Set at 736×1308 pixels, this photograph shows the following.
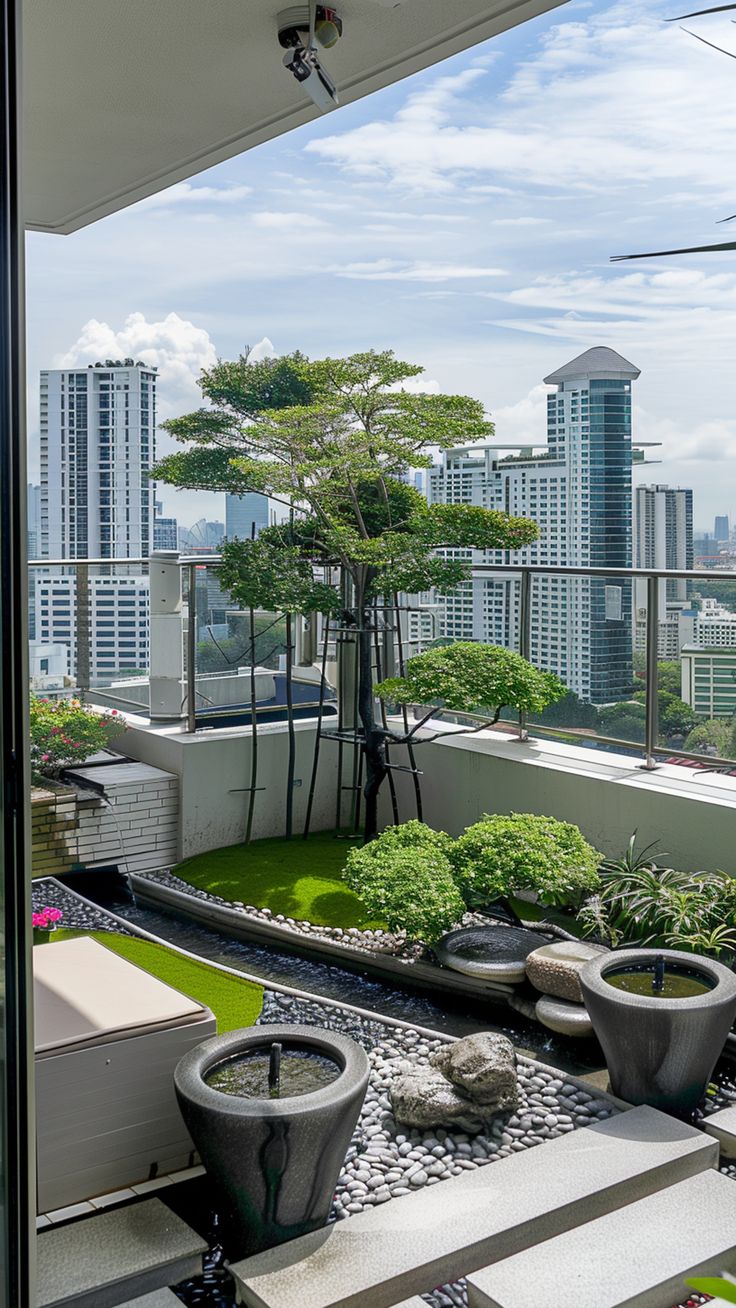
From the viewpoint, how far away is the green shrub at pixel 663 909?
11.5 feet

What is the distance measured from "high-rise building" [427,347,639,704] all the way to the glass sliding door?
3.50m

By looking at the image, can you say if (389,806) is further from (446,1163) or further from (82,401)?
(82,401)

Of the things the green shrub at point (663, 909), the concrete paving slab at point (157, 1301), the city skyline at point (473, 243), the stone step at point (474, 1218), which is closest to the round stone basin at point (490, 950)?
the green shrub at point (663, 909)

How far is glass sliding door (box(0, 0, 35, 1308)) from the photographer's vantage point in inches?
57.2

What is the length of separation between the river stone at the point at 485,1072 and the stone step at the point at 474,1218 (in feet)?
→ 0.77

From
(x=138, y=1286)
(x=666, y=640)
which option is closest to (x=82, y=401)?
(x=666, y=640)

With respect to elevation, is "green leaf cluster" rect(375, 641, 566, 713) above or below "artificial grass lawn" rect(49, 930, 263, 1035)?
above

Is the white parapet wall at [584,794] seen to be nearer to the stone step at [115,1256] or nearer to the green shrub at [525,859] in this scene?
the green shrub at [525,859]

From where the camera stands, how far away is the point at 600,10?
1353 centimetres

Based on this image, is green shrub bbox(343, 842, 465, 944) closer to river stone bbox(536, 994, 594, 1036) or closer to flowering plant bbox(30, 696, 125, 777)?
river stone bbox(536, 994, 594, 1036)

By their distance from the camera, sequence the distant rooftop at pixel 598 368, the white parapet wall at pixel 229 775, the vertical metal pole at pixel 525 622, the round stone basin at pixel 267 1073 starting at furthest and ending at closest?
the distant rooftop at pixel 598 368 → the white parapet wall at pixel 229 775 → the vertical metal pole at pixel 525 622 → the round stone basin at pixel 267 1073

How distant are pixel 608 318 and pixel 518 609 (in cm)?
1077

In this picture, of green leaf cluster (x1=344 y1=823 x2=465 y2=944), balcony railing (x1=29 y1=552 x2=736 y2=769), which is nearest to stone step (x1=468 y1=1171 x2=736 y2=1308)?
green leaf cluster (x1=344 y1=823 x2=465 y2=944)

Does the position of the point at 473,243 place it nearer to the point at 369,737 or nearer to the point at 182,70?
the point at 369,737
